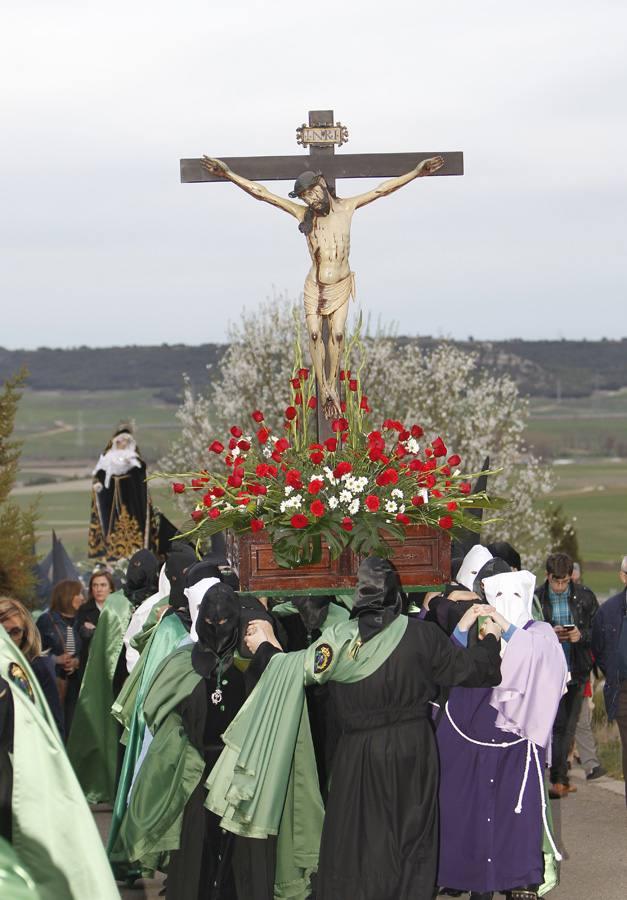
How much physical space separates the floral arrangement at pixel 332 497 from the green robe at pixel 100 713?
2819 millimetres

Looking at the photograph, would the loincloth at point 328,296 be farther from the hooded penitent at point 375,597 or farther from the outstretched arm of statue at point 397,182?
the hooded penitent at point 375,597

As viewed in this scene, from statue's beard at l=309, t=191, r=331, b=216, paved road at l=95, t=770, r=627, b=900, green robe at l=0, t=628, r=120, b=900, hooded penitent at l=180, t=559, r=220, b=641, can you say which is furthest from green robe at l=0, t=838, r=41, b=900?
statue's beard at l=309, t=191, r=331, b=216

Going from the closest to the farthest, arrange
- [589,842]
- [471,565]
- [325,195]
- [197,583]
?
[197,583] → [471,565] → [325,195] → [589,842]

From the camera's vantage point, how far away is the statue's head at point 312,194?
9.48 meters

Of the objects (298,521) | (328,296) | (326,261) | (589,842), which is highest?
(326,261)

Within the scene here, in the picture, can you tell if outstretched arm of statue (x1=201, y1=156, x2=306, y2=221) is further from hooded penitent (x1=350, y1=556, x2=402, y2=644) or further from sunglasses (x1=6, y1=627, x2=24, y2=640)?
→ sunglasses (x1=6, y1=627, x2=24, y2=640)

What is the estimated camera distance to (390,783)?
707cm

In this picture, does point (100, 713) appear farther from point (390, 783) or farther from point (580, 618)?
point (390, 783)

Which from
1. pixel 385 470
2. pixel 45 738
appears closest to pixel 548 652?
pixel 385 470

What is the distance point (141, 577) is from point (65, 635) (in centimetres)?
160

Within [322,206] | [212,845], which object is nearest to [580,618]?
[322,206]

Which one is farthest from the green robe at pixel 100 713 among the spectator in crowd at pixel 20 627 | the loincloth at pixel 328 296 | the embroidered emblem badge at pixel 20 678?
the embroidered emblem badge at pixel 20 678

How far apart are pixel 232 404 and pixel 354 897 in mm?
21210

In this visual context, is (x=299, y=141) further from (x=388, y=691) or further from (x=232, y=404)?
(x=232, y=404)
